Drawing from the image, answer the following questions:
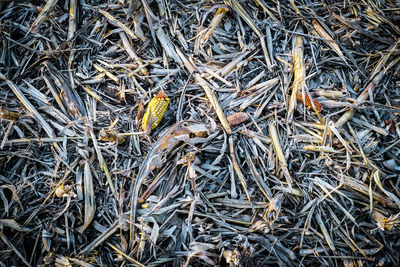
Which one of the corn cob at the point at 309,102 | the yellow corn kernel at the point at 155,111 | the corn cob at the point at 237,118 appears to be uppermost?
the yellow corn kernel at the point at 155,111

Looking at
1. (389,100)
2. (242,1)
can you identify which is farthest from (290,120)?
(242,1)

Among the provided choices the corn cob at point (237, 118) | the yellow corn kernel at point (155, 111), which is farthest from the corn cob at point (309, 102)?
the yellow corn kernel at point (155, 111)

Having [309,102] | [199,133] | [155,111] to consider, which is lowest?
[309,102]

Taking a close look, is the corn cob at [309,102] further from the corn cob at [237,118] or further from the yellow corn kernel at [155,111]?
the yellow corn kernel at [155,111]

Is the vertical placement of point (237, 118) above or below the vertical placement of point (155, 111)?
below

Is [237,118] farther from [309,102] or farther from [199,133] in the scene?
[309,102]

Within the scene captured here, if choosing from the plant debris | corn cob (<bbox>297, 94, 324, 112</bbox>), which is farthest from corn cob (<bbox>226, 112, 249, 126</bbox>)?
corn cob (<bbox>297, 94, 324, 112</bbox>)

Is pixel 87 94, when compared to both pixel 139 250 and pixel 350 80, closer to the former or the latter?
pixel 139 250

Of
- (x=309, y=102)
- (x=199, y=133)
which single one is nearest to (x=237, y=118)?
(x=199, y=133)
